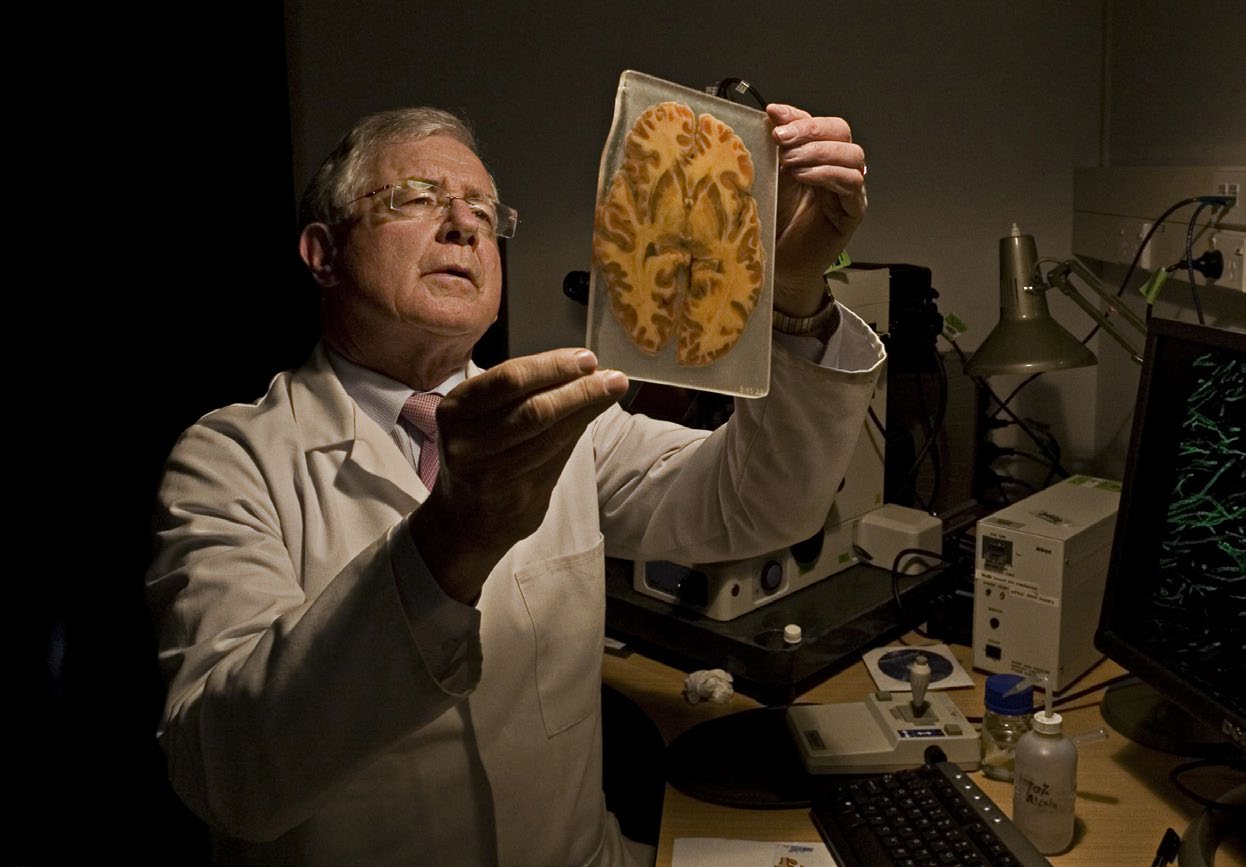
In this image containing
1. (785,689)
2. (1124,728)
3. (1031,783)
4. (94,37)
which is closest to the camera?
(1031,783)

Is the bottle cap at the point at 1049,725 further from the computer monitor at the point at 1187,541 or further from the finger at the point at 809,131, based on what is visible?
the finger at the point at 809,131

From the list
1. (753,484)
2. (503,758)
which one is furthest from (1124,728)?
(503,758)

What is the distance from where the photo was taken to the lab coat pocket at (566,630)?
1379 mm

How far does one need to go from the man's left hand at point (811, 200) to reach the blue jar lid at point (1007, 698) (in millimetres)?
561

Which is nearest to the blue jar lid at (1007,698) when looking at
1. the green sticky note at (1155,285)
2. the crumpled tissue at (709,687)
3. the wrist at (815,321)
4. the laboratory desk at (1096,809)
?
the laboratory desk at (1096,809)

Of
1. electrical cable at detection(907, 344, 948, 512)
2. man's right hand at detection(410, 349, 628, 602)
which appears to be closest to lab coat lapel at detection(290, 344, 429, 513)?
man's right hand at detection(410, 349, 628, 602)

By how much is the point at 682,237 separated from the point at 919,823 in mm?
728

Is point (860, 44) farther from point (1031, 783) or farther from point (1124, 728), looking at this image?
point (1031, 783)

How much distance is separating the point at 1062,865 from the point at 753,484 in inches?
22.6

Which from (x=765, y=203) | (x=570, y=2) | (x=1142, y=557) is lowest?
(x=1142, y=557)

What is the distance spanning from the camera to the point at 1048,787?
4.00 ft

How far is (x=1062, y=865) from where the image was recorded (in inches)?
47.8

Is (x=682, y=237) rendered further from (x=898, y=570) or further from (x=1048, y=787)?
(x=898, y=570)

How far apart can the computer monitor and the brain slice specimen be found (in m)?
0.56
